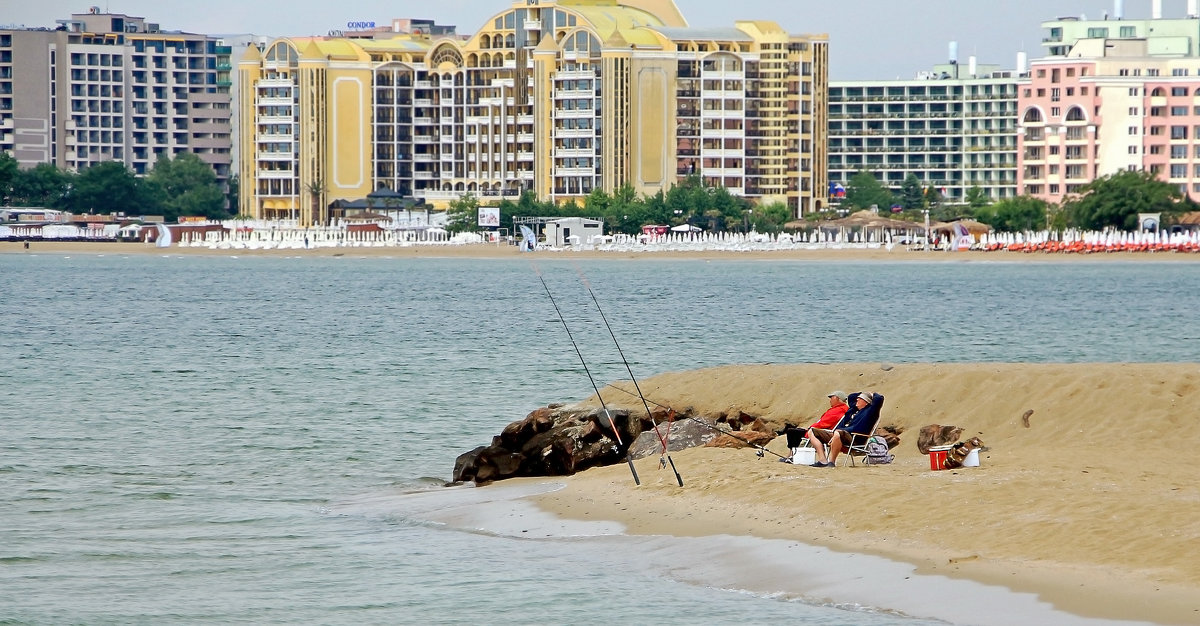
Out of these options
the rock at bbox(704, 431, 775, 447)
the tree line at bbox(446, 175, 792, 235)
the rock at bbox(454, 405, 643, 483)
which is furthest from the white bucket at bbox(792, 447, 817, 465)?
the tree line at bbox(446, 175, 792, 235)

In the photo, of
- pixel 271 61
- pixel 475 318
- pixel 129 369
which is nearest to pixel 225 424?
pixel 129 369

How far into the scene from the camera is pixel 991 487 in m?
14.6

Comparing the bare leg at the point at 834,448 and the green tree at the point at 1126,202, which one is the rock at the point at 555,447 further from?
the green tree at the point at 1126,202

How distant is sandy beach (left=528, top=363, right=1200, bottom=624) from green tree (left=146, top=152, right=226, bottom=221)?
156353 millimetres

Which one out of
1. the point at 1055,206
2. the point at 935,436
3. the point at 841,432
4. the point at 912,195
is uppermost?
the point at 912,195

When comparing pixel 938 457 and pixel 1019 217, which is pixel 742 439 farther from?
pixel 1019 217

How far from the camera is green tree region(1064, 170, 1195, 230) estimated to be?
4739 inches

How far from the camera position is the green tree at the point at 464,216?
141125mm

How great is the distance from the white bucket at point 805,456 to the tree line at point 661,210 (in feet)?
387

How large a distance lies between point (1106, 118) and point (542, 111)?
4970 centimetres

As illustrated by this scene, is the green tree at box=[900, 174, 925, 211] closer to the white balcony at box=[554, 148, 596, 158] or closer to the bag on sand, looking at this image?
the white balcony at box=[554, 148, 596, 158]

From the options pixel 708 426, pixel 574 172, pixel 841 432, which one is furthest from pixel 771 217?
pixel 841 432

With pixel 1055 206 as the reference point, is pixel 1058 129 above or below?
above

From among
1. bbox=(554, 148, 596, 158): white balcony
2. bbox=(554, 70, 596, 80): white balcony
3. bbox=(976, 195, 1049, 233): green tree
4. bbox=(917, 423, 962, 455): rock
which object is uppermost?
bbox=(554, 70, 596, 80): white balcony
